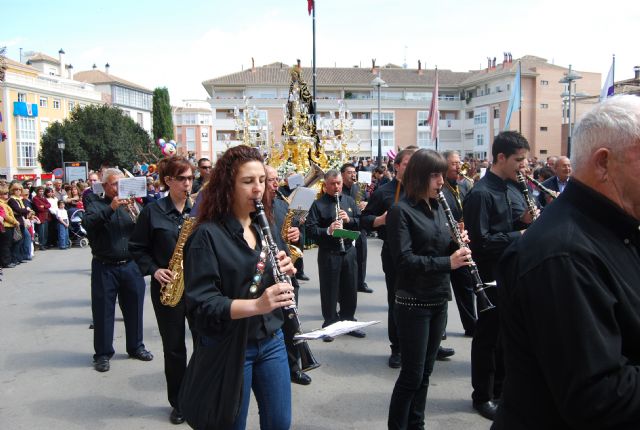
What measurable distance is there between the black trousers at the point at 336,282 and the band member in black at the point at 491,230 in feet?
7.91

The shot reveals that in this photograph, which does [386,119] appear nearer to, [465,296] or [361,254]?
[361,254]

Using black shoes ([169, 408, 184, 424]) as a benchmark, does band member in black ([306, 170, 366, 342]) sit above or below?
above

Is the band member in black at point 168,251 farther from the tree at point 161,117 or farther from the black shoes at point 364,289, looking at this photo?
the tree at point 161,117

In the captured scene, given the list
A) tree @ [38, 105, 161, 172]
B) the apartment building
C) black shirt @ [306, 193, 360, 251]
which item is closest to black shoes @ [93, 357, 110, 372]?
black shirt @ [306, 193, 360, 251]

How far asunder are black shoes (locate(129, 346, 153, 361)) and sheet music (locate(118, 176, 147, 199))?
1.93 meters

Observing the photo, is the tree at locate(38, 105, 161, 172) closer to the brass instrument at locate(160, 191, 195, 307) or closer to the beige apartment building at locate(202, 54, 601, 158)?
the beige apartment building at locate(202, 54, 601, 158)

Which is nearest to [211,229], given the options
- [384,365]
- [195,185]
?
[384,365]

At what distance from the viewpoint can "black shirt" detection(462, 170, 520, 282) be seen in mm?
4262

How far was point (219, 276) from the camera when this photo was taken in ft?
8.68

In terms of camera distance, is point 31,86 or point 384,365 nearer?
point 384,365

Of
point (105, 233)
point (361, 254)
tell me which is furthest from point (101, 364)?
point (361, 254)

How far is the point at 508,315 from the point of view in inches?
66.1

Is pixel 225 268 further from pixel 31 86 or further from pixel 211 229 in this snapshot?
pixel 31 86

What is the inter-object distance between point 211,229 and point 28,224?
43.4 feet
